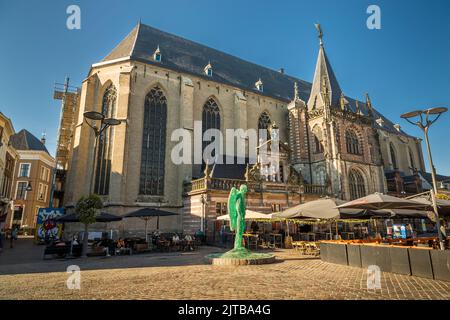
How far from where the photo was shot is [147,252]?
583 inches

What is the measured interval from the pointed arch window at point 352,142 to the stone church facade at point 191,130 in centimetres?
14

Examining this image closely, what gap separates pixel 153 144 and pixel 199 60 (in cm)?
1199

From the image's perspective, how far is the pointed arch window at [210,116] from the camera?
2584 centimetres

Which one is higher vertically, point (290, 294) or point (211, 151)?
point (211, 151)

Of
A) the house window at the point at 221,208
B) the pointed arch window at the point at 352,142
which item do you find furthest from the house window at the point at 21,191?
the pointed arch window at the point at 352,142

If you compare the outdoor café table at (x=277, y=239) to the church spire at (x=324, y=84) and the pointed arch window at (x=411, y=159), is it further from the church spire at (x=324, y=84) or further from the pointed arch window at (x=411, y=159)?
the pointed arch window at (x=411, y=159)

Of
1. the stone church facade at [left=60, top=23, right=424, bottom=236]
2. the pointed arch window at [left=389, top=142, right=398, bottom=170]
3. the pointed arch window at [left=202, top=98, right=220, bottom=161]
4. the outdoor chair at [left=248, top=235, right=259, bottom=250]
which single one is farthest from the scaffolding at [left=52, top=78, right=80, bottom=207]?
the pointed arch window at [left=389, top=142, right=398, bottom=170]

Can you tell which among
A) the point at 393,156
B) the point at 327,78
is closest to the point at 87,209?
the point at 327,78

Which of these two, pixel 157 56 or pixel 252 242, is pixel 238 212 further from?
pixel 157 56

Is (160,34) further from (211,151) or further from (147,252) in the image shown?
(147,252)

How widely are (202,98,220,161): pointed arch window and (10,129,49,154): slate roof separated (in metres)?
27.4

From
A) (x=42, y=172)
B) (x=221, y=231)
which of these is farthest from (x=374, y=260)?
(x=42, y=172)
